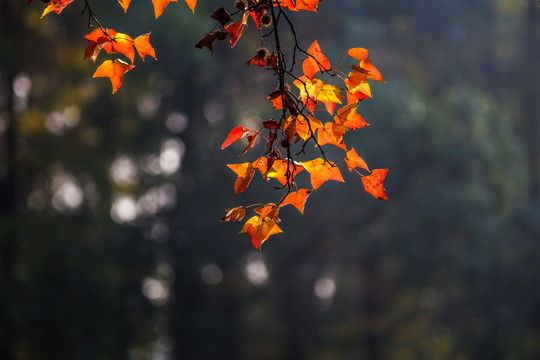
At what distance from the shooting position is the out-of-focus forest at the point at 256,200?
786 cm

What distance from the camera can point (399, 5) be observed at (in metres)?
9.36

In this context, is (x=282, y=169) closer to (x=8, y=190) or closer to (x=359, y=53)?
(x=359, y=53)

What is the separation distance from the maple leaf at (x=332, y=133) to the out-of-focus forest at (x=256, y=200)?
648 centimetres

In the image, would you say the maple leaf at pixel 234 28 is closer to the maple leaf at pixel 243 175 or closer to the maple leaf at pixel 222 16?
the maple leaf at pixel 222 16

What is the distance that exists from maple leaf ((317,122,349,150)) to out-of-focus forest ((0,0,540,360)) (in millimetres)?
6483

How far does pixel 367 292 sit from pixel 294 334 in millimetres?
1118

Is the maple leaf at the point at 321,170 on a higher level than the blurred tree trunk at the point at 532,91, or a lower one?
lower

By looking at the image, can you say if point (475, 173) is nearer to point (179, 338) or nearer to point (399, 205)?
point (399, 205)

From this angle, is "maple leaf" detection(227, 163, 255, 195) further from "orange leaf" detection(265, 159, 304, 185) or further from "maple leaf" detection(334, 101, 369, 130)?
"maple leaf" detection(334, 101, 369, 130)

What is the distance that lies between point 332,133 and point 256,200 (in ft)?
22.4

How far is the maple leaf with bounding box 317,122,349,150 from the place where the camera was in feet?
3.97

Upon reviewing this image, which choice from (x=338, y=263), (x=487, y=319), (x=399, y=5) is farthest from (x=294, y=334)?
(x=399, y=5)

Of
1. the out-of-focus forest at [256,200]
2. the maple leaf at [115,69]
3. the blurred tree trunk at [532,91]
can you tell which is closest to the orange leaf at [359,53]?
the maple leaf at [115,69]

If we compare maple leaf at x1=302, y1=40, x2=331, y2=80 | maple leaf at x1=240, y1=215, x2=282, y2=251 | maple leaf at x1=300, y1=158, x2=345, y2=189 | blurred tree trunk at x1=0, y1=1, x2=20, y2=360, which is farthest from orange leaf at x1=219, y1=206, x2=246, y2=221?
blurred tree trunk at x1=0, y1=1, x2=20, y2=360
